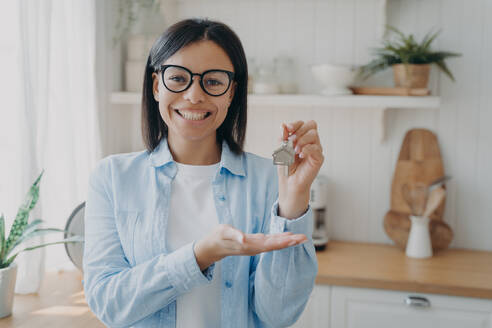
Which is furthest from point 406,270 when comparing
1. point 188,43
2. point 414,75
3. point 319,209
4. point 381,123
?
point 188,43

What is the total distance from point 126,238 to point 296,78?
151cm

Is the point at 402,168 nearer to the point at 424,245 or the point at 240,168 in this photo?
the point at 424,245

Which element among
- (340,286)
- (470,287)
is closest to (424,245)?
(470,287)

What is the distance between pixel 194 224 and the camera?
1050 mm

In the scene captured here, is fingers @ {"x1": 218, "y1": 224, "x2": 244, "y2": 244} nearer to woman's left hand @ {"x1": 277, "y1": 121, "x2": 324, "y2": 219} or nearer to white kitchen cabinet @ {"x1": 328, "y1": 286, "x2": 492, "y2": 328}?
woman's left hand @ {"x1": 277, "y1": 121, "x2": 324, "y2": 219}

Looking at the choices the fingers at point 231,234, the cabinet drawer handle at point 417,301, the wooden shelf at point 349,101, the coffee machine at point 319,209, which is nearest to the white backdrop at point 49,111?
the wooden shelf at point 349,101

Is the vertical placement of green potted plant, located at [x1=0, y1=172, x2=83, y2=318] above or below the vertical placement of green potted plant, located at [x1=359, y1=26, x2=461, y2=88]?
below

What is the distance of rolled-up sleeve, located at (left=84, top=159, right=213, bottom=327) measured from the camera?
3.00 feet

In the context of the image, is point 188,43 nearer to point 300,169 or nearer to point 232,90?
point 232,90

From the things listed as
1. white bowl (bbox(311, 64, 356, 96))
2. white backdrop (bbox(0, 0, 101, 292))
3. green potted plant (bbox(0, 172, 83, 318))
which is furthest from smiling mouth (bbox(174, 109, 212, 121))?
white bowl (bbox(311, 64, 356, 96))

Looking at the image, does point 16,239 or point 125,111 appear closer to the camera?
point 16,239

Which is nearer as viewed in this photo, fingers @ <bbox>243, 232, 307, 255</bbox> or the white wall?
fingers @ <bbox>243, 232, 307, 255</bbox>

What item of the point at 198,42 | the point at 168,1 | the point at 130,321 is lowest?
the point at 130,321

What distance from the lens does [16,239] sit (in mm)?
1549
